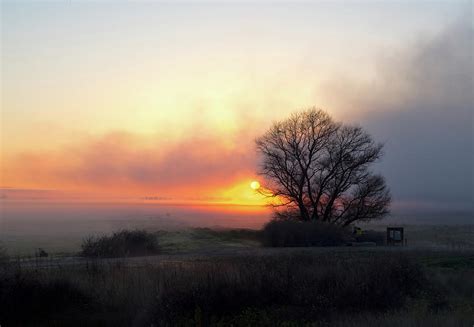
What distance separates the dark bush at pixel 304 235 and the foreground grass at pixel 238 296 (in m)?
23.3

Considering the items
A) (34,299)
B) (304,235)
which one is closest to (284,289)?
(34,299)

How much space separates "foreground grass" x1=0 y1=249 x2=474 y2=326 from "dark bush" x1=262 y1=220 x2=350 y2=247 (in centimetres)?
2330

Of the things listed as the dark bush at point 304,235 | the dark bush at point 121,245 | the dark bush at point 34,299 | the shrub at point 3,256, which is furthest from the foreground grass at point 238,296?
the dark bush at point 304,235

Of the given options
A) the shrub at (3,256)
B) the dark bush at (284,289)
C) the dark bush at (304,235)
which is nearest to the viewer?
the dark bush at (284,289)

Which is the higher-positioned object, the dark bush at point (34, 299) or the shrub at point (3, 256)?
the shrub at point (3, 256)

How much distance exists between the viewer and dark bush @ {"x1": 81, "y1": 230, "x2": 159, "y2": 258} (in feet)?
102

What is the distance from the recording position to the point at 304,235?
143 ft

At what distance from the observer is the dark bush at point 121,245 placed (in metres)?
31.1

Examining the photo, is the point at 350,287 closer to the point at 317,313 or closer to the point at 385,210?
the point at 317,313

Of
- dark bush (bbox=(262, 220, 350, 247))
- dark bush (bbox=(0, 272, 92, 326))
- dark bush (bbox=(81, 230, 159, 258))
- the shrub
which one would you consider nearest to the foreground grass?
dark bush (bbox=(0, 272, 92, 326))

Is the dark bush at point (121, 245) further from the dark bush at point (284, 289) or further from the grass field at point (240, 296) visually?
the dark bush at point (284, 289)

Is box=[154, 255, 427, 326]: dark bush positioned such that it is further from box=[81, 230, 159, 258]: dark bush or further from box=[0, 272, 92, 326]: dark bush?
box=[81, 230, 159, 258]: dark bush

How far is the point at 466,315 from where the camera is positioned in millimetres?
13414

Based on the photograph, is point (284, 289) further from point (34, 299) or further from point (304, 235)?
point (304, 235)
